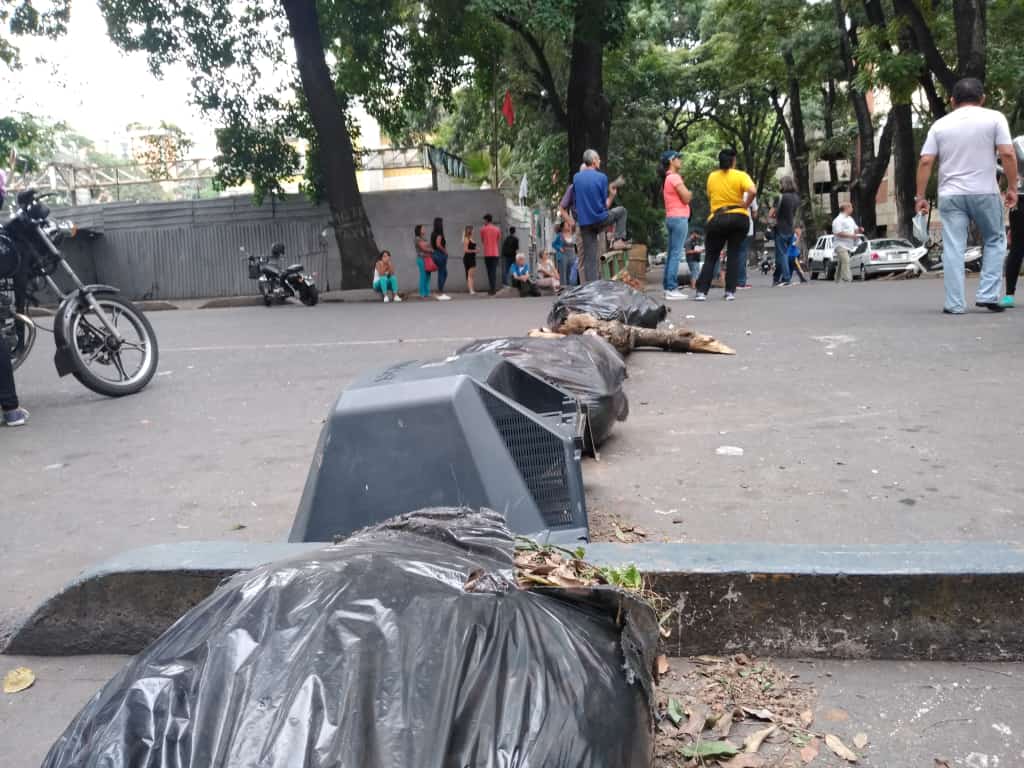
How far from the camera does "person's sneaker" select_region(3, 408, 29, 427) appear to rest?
4.94 meters

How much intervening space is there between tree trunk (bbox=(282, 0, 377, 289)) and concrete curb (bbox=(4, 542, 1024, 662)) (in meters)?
15.1

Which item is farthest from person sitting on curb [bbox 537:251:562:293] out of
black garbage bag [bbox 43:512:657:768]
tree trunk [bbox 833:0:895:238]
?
black garbage bag [bbox 43:512:657:768]

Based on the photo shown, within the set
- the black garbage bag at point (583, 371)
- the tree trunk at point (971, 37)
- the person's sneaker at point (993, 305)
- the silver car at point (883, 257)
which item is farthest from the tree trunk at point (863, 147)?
the black garbage bag at point (583, 371)

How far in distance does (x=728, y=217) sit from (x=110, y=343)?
22.1 ft

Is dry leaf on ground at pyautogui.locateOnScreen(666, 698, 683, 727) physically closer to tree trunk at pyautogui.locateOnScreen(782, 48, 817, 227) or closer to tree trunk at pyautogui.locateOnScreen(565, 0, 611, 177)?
tree trunk at pyautogui.locateOnScreen(565, 0, 611, 177)

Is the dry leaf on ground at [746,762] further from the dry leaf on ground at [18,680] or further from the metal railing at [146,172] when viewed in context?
the metal railing at [146,172]

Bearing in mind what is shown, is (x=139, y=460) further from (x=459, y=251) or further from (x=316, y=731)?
(x=459, y=251)

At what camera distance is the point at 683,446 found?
3.78 m

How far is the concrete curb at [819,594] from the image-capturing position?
1984 millimetres

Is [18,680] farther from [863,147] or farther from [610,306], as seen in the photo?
[863,147]

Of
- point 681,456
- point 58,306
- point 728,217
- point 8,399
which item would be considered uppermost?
point 728,217

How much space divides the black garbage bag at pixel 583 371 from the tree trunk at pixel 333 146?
13274 millimetres

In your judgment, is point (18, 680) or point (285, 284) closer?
point (18, 680)

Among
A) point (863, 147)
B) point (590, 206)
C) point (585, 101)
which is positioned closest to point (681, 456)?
point (590, 206)
